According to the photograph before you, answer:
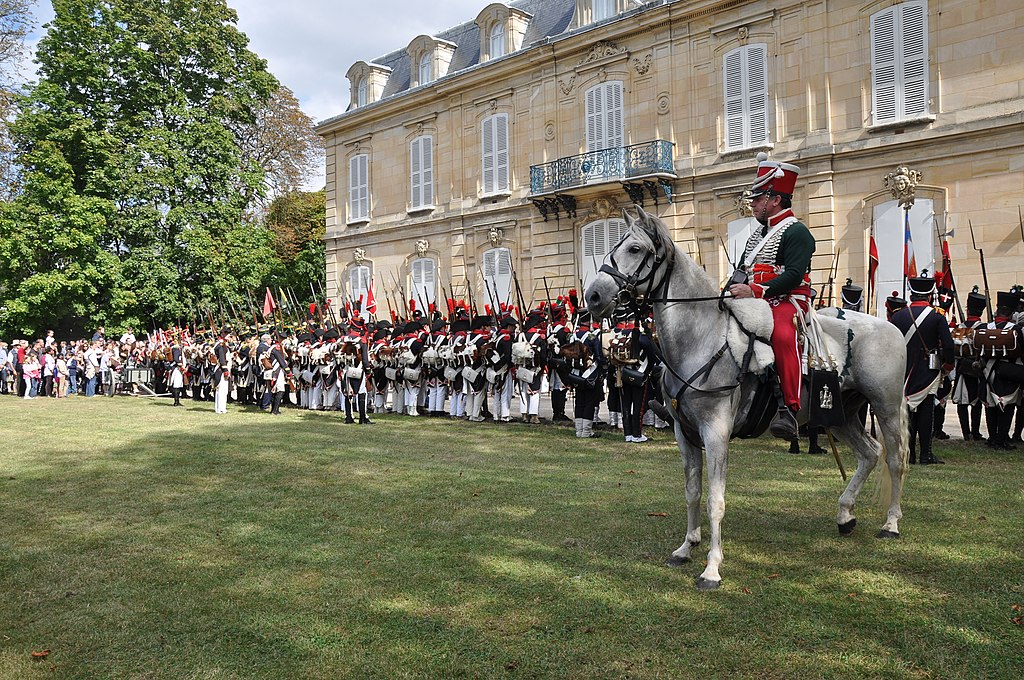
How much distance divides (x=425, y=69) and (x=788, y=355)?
28438mm

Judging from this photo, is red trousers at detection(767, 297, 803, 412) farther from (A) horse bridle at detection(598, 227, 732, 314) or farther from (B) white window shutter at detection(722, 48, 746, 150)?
(B) white window shutter at detection(722, 48, 746, 150)

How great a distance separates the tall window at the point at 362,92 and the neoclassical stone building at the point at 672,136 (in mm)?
79

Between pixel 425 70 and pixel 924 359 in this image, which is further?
pixel 425 70

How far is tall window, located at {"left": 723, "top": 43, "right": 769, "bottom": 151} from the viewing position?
2238 cm

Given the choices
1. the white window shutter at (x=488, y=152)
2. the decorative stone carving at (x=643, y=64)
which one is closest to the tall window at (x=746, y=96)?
the decorative stone carving at (x=643, y=64)

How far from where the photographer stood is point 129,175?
107 ft

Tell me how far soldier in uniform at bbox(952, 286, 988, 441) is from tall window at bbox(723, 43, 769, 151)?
11.2 meters

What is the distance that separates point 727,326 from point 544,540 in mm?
2355

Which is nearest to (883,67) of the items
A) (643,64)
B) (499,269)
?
(643,64)

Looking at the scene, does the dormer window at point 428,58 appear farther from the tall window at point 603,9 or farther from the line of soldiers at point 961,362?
the line of soldiers at point 961,362

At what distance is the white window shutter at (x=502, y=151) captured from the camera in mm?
28250

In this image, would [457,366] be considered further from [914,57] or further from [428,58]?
[428,58]

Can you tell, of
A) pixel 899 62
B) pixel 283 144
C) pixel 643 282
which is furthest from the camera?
pixel 283 144

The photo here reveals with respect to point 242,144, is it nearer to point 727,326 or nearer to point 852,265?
point 852,265
